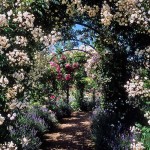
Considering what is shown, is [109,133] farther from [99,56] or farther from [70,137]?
[70,137]

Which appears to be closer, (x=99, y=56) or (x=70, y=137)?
(x=99, y=56)

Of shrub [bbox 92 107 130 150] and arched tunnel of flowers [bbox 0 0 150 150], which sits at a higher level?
arched tunnel of flowers [bbox 0 0 150 150]

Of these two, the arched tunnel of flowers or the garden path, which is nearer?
the arched tunnel of flowers

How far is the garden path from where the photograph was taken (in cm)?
1009

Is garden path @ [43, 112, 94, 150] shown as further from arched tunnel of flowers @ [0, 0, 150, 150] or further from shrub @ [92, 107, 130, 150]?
shrub @ [92, 107, 130, 150]

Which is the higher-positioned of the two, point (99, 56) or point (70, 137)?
point (99, 56)

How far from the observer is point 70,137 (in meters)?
11.5

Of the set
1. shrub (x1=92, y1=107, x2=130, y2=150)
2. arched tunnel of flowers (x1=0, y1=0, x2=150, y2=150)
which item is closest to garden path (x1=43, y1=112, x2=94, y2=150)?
arched tunnel of flowers (x1=0, y1=0, x2=150, y2=150)

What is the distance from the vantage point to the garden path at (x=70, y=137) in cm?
1009

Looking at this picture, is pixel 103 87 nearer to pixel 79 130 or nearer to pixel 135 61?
pixel 135 61

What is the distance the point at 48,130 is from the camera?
1176cm

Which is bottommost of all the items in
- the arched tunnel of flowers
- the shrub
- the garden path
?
the garden path

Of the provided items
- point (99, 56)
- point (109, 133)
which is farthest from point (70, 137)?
point (109, 133)

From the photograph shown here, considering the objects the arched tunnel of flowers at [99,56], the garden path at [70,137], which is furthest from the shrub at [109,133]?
the garden path at [70,137]
